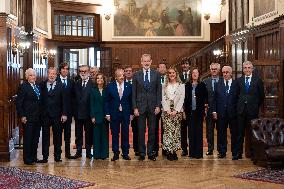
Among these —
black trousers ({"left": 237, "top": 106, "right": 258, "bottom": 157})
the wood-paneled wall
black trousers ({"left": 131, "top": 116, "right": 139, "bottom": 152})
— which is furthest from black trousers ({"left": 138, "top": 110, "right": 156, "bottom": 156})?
the wood-paneled wall

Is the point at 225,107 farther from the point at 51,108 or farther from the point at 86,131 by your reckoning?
the point at 51,108

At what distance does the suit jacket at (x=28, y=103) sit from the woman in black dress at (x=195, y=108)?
2592mm

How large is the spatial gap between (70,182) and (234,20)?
9182mm

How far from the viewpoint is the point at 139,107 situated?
877 cm

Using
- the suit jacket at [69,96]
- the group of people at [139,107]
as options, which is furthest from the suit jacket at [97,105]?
the suit jacket at [69,96]

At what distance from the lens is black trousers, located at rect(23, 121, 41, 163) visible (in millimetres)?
8602

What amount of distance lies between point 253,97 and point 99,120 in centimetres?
266

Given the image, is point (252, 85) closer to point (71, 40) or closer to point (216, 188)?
point (216, 188)

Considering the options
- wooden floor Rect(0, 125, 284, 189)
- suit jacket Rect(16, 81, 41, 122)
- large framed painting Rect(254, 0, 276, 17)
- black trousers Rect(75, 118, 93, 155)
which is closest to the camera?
wooden floor Rect(0, 125, 284, 189)

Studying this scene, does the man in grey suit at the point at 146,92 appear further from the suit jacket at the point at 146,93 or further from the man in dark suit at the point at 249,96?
the man in dark suit at the point at 249,96

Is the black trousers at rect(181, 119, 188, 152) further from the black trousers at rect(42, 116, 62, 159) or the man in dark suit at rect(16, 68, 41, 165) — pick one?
the man in dark suit at rect(16, 68, 41, 165)

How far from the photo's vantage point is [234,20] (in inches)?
583

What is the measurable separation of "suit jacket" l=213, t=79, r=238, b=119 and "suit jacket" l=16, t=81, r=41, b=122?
311cm

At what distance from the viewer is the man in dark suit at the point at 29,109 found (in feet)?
28.1
